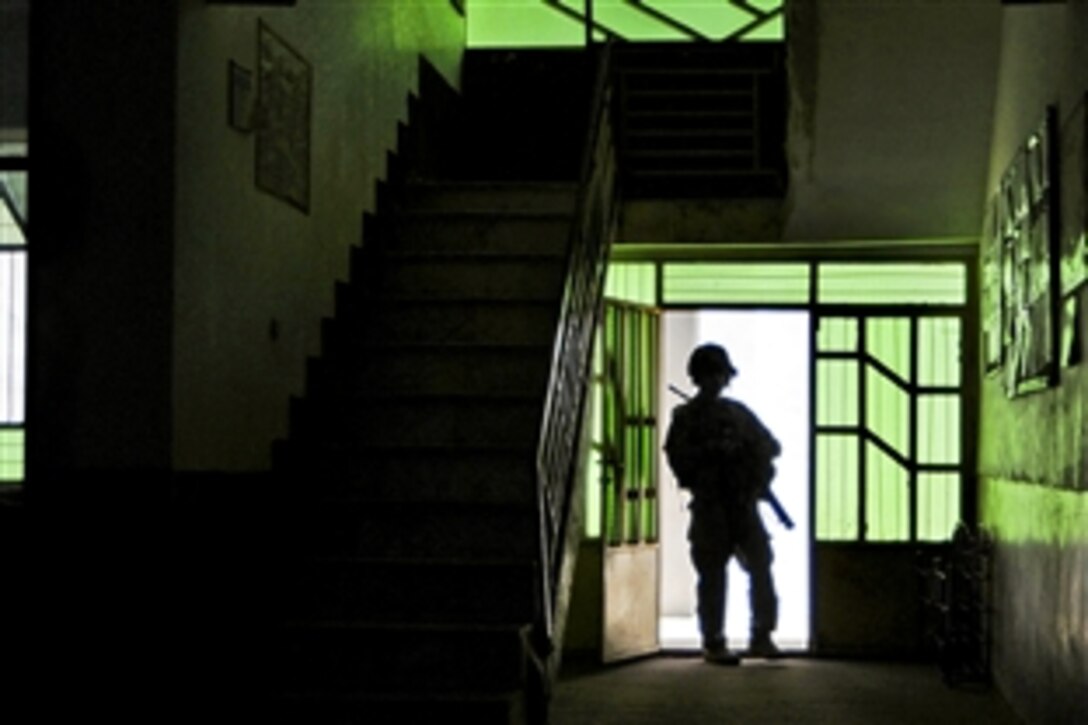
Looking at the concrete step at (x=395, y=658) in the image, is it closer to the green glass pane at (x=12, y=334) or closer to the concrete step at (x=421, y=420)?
the concrete step at (x=421, y=420)

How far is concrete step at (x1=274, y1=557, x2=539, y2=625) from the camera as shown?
818 cm

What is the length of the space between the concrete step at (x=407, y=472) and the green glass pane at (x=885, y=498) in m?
3.98

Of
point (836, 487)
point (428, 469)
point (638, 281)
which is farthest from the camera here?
point (638, 281)

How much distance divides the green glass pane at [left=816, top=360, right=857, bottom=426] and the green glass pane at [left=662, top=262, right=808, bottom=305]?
44cm

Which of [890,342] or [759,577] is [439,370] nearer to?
[759,577]

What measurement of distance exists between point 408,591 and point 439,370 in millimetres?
1502

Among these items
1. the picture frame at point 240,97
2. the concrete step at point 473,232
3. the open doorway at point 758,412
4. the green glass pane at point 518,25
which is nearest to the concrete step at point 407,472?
the picture frame at point 240,97

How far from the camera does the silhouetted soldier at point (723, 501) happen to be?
11.6 m

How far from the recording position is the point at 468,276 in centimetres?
1006

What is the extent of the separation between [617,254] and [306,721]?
5261 millimetres

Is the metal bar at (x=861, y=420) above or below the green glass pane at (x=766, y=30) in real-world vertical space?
below

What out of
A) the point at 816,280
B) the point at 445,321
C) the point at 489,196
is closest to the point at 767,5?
the point at 816,280

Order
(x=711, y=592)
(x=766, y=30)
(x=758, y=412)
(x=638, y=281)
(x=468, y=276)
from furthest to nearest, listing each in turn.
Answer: (x=758, y=412), (x=766, y=30), (x=638, y=281), (x=711, y=592), (x=468, y=276)

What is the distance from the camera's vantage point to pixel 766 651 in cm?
1169
